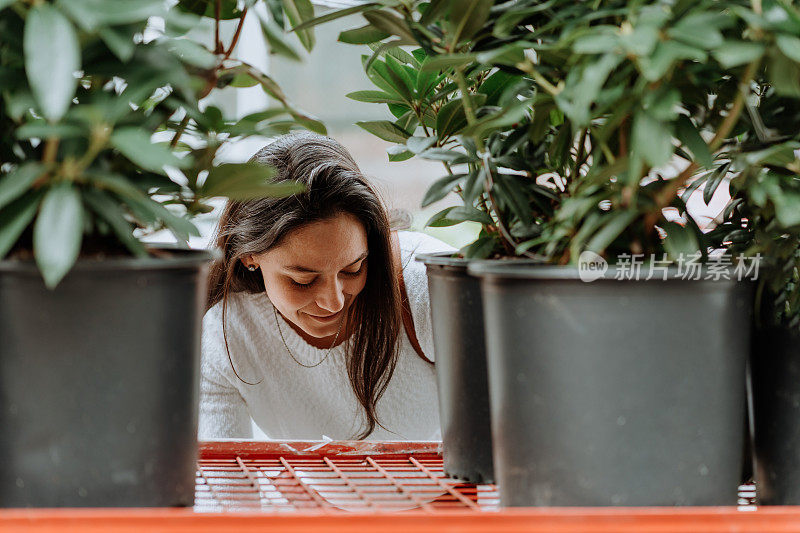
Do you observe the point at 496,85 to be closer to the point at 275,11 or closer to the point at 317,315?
the point at 275,11

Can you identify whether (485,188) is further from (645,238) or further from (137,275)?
(137,275)

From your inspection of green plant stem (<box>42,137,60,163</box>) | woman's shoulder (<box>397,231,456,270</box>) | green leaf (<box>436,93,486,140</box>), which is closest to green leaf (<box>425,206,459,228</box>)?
green leaf (<box>436,93,486,140</box>)

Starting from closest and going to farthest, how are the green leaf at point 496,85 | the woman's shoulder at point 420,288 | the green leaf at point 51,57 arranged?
1. the green leaf at point 51,57
2. the green leaf at point 496,85
3. the woman's shoulder at point 420,288

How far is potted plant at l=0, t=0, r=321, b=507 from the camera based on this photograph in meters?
0.54

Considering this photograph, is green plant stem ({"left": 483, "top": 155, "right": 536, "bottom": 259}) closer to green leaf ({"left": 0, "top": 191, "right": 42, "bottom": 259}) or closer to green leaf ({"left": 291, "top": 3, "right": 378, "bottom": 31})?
green leaf ({"left": 291, "top": 3, "right": 378, "bottom": 31})

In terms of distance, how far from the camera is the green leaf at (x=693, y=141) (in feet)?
2.10

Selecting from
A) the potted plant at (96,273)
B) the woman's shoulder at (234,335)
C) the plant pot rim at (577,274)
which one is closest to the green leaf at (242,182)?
the potted plant at (96,273)

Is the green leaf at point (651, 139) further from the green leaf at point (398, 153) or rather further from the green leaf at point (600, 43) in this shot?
the green leaf at point (398, 153)

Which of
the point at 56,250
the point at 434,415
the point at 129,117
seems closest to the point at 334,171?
the point at 434,415

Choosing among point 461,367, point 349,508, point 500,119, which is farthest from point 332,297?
point 500,119

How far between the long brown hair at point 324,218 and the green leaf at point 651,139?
0.95 metres

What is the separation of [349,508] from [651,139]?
45 centimetres

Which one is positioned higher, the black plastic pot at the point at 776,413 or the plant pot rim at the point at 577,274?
the plant pot rim at the point at 577,274

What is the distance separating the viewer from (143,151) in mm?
536
